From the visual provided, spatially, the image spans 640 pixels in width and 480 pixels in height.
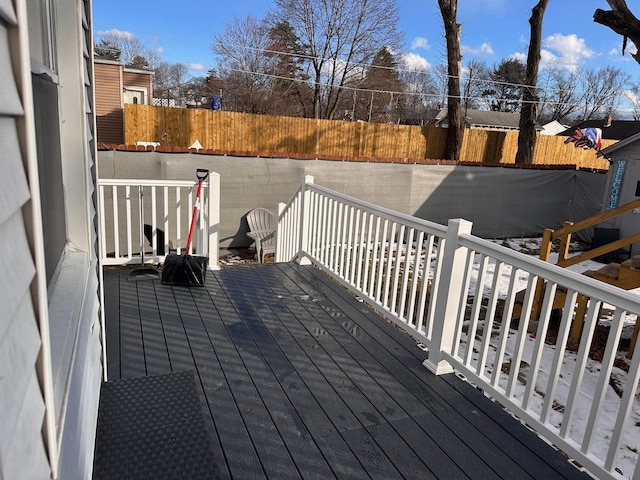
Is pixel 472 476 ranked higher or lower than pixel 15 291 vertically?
lower

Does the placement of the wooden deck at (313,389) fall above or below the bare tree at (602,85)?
below

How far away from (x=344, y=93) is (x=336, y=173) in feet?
44.7

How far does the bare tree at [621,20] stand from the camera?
18.6 ft

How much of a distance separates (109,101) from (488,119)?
26437 millimetres

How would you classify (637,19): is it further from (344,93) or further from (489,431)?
(344,93)

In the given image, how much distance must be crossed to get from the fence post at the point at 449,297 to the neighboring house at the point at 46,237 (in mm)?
1807

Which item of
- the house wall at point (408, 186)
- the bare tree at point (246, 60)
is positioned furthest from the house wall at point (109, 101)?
the house wall at point (408, 186)

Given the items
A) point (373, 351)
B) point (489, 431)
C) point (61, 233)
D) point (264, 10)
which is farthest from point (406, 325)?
point (264, 10)

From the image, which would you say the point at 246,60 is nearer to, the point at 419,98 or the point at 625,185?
the point at 419,98

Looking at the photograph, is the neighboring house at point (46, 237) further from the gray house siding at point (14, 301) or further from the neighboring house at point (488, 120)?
the neighboring house at point (488, 120)

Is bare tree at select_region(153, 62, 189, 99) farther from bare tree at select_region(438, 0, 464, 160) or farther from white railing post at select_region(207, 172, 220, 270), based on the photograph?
white railing post at select_region(207, 172, 220, 270)

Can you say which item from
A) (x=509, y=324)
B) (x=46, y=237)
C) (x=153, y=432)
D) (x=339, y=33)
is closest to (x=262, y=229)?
(x=509, y=324)

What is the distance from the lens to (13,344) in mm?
527

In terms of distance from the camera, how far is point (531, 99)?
36.6 feet
